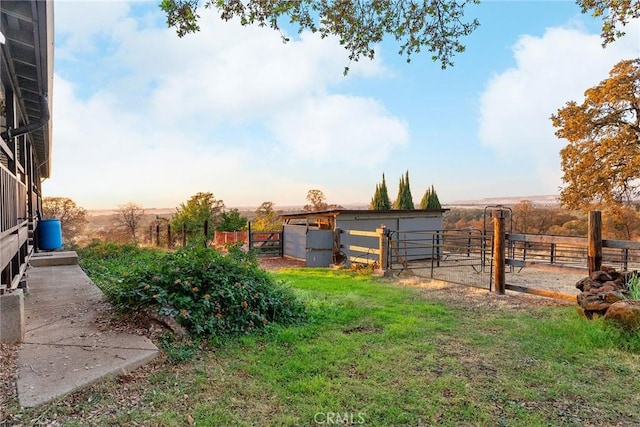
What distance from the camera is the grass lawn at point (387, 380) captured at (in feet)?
6.91

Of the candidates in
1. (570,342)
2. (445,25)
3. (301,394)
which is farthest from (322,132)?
(301,394)

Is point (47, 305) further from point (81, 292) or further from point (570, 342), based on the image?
point (570, 342)

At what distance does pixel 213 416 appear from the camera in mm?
2074

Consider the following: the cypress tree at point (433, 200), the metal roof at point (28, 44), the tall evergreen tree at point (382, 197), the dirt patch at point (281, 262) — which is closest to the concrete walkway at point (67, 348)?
the metal roof at point (28, 44)

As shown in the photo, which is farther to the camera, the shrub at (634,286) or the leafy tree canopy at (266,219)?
the leafy tree canopy at (266,219)

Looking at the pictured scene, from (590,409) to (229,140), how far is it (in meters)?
11.9

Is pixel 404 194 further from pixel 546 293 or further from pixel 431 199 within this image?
pixel 546 293

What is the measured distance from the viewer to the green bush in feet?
11.5

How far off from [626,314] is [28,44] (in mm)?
6512

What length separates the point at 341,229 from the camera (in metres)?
12.9

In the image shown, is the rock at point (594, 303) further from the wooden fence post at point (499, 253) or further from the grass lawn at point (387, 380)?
the wooden fence post at point (499, 253)

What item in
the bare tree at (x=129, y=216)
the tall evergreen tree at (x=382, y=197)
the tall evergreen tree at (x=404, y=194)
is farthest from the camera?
the tall evergreen tree at (x=382, y=197)

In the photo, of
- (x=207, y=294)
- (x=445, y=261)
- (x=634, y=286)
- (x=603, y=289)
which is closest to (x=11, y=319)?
(x=207, y=294)

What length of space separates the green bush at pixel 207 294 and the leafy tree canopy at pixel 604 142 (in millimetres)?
14055
